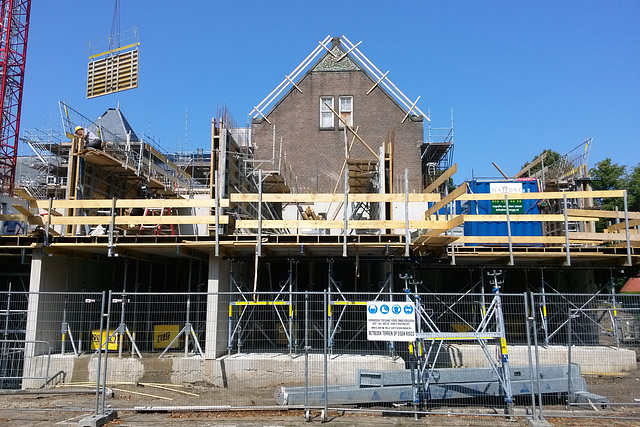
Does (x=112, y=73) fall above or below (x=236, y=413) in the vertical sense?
above

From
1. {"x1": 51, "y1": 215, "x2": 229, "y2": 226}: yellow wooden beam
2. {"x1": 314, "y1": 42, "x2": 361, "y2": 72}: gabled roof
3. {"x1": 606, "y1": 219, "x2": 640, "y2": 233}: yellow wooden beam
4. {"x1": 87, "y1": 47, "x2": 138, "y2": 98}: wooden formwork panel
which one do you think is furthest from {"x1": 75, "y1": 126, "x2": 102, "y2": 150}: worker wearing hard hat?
{"x1": 87, "y1": 47, "x2": 138, "y2": 98}: wooden formwork panel

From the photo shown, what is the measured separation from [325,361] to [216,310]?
14.7 feet

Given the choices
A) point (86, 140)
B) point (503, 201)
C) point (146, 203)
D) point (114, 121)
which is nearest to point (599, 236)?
point (503, 201)

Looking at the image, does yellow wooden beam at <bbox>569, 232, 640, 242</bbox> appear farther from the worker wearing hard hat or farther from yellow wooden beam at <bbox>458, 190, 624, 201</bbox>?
the worker wearing hard hat

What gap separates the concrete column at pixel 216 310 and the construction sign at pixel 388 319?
4.85m

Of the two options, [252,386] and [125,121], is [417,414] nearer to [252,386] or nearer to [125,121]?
[252,386]

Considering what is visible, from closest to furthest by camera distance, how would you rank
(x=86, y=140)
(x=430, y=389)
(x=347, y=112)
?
(x=430, y=389), (x=86, y=140), (x=347, y=112)

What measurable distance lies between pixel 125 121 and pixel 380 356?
31236 millimetres

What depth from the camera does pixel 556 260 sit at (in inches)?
586

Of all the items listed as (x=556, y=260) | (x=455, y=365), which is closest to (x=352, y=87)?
(x=556, y=260)

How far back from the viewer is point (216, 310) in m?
12.3

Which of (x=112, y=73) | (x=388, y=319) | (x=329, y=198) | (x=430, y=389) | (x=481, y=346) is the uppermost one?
(x=112, y=73)

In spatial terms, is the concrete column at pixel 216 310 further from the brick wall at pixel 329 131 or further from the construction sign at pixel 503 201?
the brick wall at pixel 329 131

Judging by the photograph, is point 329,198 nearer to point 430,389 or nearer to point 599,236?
point 430,389
